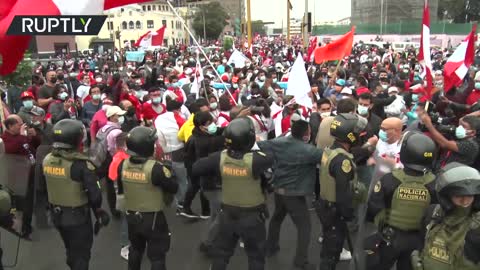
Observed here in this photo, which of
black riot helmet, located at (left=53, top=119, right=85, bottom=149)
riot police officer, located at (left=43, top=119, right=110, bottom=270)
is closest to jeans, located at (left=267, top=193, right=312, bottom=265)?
riot police officer, located at (left=43, top=119, right=110, bottom=270)

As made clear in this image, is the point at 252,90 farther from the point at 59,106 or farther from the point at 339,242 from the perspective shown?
the point at 339,242

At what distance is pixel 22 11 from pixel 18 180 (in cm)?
185

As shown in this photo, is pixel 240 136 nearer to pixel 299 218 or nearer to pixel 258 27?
pixel 299 218

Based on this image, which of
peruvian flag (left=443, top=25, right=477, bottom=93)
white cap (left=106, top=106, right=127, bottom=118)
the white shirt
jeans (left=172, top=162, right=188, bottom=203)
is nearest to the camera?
the white shirt

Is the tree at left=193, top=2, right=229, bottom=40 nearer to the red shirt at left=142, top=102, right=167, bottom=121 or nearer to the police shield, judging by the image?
the red shirt at left=142, top=102, right=167, bottom=121

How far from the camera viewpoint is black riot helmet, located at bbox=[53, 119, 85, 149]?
13.6 ft

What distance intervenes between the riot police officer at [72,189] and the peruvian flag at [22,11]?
164 cm

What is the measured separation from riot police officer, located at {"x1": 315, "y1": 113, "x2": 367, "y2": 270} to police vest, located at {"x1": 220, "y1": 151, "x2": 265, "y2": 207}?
0.67 meters

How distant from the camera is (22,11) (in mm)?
5129

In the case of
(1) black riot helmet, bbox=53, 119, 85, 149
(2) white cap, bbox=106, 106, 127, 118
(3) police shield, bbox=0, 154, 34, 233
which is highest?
(1) black riot helmet, bbox=53, 119, 85, 149

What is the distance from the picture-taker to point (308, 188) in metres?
4.86

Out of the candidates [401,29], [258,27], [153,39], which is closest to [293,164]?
[153,39]

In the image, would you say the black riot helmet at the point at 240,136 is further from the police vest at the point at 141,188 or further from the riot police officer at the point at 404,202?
the riot police officer at the point at 404,202

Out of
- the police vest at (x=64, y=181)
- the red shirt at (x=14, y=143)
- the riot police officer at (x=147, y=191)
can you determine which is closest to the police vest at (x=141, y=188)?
the riot police officer at (x=147, y=191)
